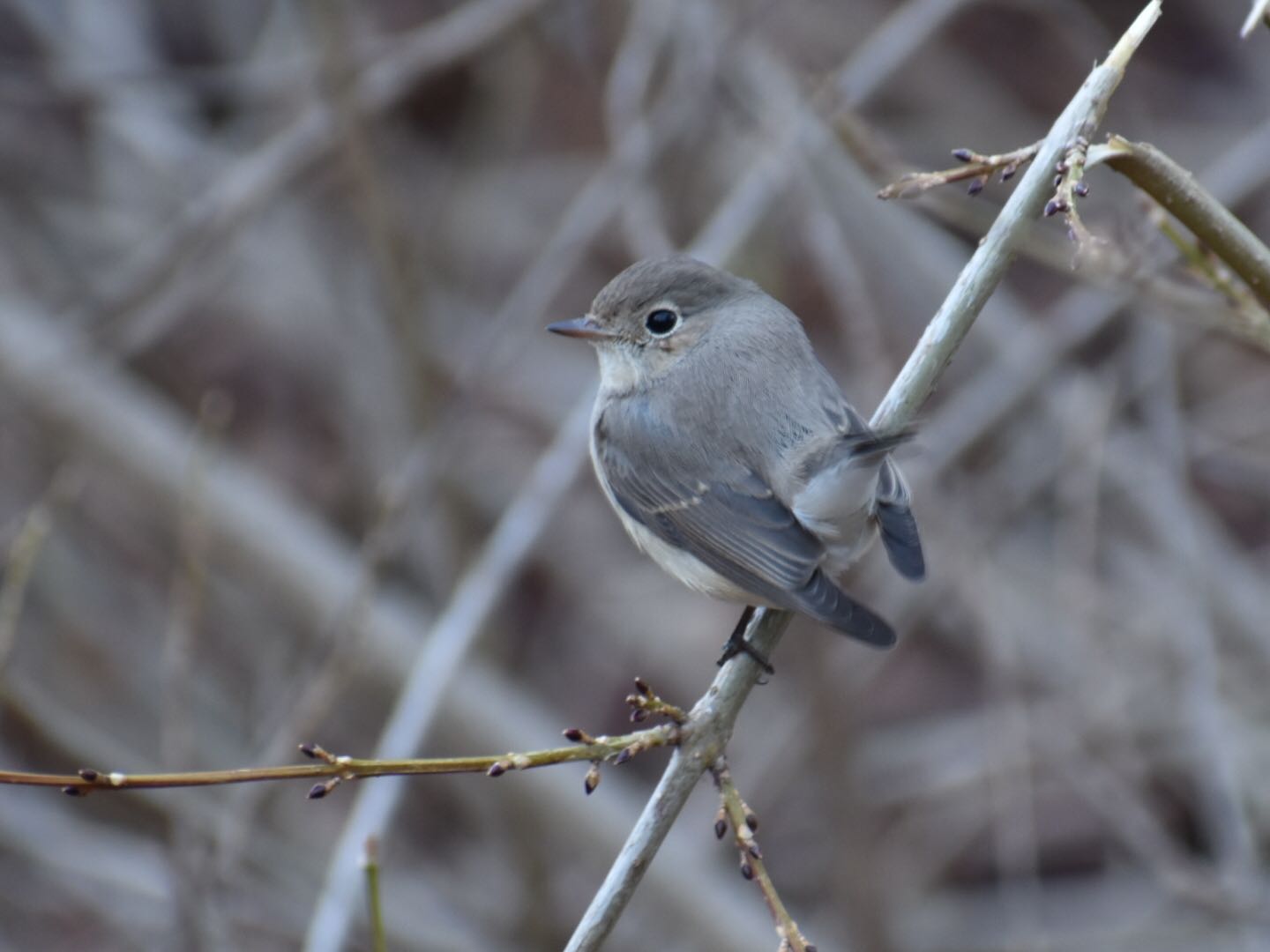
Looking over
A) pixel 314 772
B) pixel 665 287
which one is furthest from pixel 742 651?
pixel 665 287

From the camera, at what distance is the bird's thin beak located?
3.31m

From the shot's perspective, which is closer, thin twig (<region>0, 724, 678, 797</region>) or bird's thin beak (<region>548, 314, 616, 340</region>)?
thin twig (<region>0, 724, 678, 797</region>)

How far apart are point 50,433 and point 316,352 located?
1.92 m

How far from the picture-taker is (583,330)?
11.1 feet

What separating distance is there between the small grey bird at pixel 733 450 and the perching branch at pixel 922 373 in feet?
0.93

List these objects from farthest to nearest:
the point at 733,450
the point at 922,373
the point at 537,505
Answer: the point at 537,505, the point at 733,450, the point at 922,373

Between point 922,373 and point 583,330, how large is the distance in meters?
1.09

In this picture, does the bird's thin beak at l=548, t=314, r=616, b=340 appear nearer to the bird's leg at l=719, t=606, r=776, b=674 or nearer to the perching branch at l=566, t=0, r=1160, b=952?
the bird's leg at l=719, t=606, r=776, b=674

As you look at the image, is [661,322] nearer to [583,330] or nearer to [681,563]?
[583,330]

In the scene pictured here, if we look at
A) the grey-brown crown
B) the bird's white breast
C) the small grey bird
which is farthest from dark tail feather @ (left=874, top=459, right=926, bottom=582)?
the grey-brown crown

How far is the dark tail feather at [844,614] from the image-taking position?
263 cm

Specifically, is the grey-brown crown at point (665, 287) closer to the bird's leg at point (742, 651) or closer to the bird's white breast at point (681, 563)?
the bird's white breast at point (681, 563)

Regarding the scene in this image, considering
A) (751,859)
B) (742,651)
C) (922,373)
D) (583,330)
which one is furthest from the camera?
(583,330)

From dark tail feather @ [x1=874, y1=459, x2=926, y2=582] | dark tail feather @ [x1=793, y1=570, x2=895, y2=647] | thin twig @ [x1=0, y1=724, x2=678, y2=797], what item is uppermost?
dark tail feather @ [x1=874, y1=459, x2=926, y2=582]
